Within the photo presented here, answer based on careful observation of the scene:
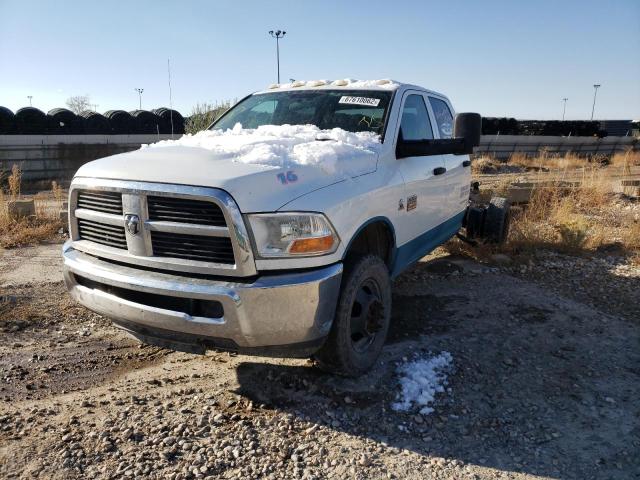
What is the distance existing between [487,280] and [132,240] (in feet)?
12.9

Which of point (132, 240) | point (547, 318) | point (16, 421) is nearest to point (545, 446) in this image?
point (547, 318)

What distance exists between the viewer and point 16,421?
275 cm

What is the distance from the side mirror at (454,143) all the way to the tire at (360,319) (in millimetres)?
971

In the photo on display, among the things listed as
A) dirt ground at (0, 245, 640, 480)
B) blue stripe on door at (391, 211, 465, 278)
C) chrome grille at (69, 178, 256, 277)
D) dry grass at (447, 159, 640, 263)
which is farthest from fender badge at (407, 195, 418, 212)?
dry grass at (447, 159, 640, 263)

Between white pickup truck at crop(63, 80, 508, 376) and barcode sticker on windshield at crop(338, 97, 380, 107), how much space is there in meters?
0.27

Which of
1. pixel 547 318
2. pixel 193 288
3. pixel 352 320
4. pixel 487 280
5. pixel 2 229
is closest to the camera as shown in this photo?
pixel 193 288

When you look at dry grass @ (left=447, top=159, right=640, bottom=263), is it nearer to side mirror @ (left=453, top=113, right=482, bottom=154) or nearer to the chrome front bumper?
side mirror @ (left=453, top=113, right=482, bottom=154)

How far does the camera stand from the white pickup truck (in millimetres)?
2539

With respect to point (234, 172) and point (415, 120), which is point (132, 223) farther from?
point (415, 120)

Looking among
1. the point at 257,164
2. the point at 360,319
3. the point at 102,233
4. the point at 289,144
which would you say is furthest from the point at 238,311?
the point at 289,144

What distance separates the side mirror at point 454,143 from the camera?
3.64 metres

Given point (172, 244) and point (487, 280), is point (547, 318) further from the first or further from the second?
point (172, 244)

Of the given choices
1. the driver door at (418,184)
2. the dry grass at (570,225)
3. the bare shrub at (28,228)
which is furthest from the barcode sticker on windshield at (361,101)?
the bare shrub at (28,228)

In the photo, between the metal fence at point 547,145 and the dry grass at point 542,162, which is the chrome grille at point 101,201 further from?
the metal fence at point 547,145
